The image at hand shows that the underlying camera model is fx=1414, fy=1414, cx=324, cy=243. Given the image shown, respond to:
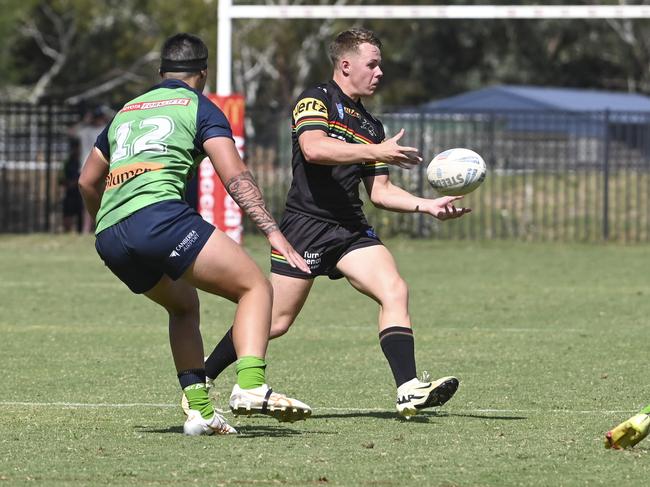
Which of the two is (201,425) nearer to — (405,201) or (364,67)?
(405,201)

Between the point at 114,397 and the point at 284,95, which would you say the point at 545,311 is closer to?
the point at 114,397

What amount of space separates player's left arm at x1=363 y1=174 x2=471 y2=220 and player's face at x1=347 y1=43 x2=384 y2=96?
58 centimetres

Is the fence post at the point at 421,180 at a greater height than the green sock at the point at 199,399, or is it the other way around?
the fence post at the point at 421,180

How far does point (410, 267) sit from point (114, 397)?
11601 millimetres

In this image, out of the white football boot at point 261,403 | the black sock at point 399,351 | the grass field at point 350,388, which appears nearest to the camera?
the grass field at point 350,388

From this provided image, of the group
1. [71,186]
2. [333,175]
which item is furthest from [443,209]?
[71,186]

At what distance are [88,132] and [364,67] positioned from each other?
17.7 metres

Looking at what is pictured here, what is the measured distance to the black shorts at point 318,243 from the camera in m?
8.28

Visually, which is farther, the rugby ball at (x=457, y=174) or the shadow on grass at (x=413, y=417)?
the rugby ball at (x=457, y=174)

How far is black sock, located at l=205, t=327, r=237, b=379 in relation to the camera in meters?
8.24

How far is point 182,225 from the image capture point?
22.5ft

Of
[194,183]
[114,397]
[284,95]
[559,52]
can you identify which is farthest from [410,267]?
[559,52]

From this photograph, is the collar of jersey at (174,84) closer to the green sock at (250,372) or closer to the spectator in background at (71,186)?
the green sock at (250,372)

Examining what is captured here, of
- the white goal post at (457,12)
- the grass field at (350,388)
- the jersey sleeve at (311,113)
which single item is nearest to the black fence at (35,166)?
the white goal post at (457,12)
